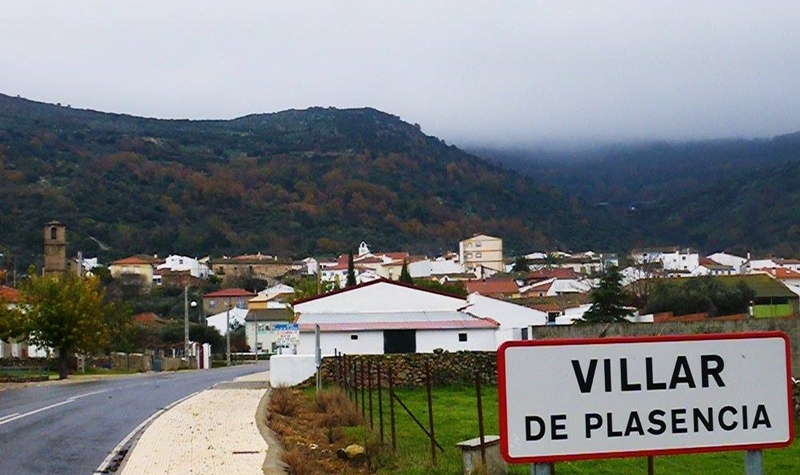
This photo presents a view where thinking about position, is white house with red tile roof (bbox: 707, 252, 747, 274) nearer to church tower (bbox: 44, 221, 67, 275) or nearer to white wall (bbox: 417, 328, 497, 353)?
church tower (bbox: 44, 221, 67, 275)

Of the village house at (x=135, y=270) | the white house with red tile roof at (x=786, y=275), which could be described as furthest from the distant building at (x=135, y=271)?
the white house with red tile roof at (x=786, y=275)

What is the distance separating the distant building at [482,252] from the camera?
482 feet

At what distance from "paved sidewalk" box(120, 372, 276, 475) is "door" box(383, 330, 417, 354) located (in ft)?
40.1

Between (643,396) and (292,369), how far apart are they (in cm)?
3233

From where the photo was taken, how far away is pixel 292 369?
36531 mm

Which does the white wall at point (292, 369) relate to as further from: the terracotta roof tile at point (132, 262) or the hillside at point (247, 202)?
the hillside at point (247, 202)

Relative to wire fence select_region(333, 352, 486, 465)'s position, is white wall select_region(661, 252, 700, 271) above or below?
above

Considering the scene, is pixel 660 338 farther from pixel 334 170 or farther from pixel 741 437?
pixel 334 170

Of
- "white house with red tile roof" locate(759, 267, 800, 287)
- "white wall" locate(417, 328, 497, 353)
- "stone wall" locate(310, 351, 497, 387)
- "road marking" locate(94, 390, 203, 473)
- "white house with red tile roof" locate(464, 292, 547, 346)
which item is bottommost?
"road marking" locate(94, 390, 203, 473)

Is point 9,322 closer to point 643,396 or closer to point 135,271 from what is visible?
point 643,396

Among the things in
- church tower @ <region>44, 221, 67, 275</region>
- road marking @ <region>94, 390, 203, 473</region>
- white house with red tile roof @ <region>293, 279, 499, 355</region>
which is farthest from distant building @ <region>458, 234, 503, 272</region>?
road marking @ <region>94, 390, 203, 473</region>

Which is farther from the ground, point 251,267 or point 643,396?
point 251,267

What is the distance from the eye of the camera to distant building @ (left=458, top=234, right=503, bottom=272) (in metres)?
147

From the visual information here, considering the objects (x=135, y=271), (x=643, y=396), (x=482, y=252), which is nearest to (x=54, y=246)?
(x=135, y=271)
